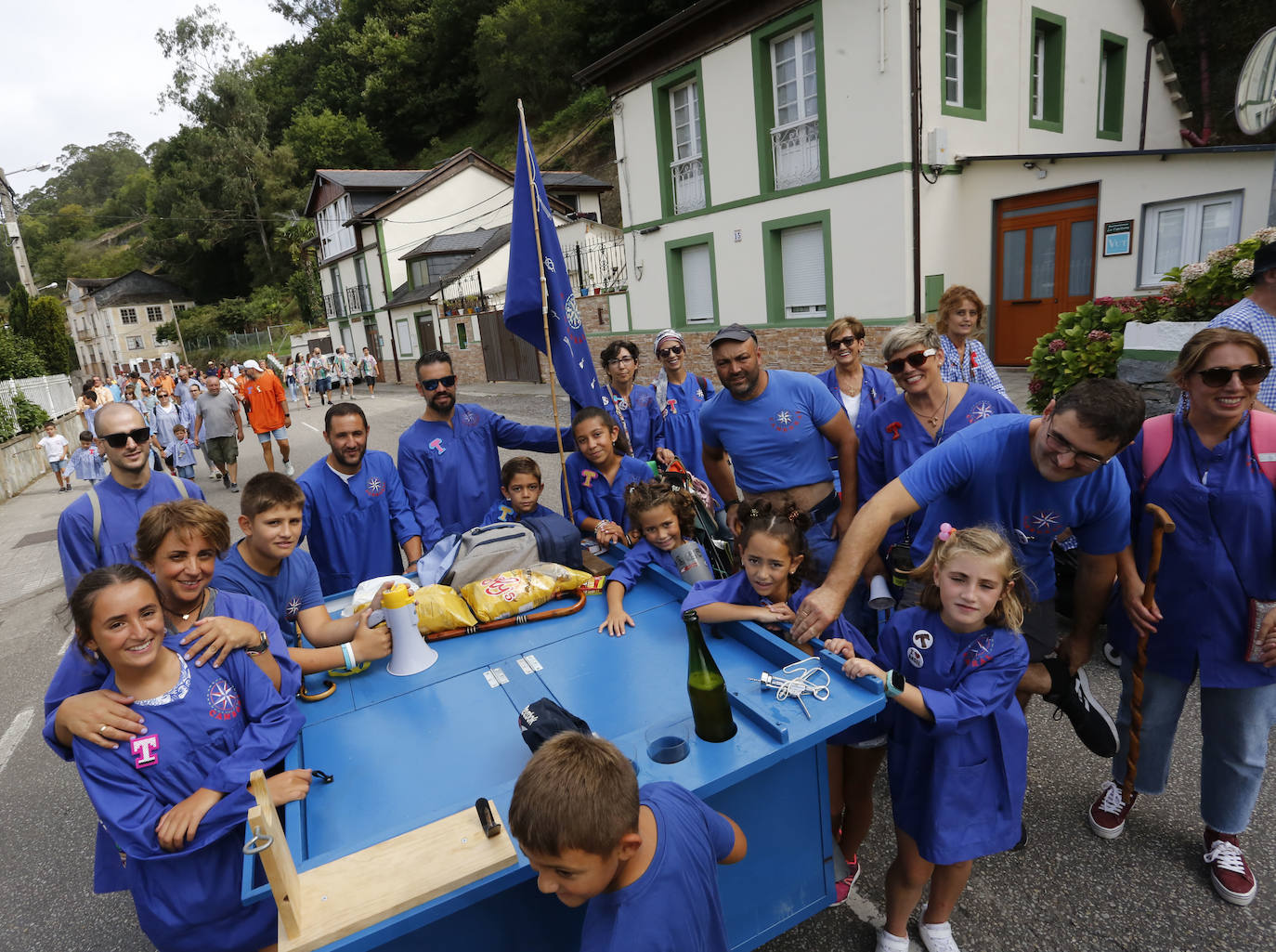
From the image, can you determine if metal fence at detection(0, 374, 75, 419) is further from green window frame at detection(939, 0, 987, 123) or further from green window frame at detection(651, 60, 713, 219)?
green window frame at detection(939, 0, 987, 123)

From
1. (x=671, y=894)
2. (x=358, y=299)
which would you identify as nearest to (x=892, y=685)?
(x=671, y=894)

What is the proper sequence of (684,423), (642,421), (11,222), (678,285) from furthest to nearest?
(11,222) → (678,285) → (642,421) → (684,423)

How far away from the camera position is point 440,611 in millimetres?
3010

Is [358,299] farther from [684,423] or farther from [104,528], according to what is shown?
[104,528]

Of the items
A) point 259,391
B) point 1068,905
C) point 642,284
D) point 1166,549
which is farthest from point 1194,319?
point 642,284

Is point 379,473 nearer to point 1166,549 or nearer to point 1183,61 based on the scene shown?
point 1166,549

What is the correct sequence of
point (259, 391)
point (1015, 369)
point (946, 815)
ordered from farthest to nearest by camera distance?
point (1015, 369) → point (259, 391) → point (946, 815)

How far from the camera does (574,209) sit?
30359 mm

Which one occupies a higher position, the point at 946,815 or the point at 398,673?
the point at 398,673

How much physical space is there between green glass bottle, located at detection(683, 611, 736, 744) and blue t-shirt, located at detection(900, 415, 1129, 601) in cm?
118

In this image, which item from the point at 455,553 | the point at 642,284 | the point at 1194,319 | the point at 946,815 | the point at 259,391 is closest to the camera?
the point at 946,815

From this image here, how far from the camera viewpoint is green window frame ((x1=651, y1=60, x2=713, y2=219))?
586 inches

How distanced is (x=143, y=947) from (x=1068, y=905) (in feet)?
12.2

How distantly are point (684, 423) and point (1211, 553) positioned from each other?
3.89 metres
